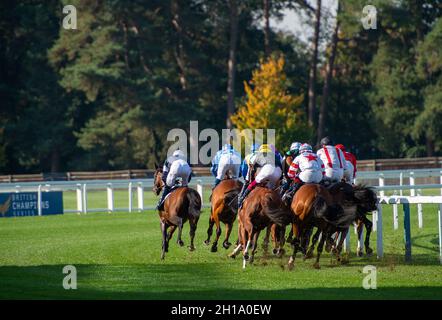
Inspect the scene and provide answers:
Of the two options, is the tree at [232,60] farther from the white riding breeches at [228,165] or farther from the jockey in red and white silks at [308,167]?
the jockey in red and white silks at [308,167]

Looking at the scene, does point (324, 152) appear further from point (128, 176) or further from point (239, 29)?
point (239, 29)

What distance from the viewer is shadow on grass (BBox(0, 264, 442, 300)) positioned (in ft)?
40.4

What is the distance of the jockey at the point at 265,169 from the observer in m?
17.0

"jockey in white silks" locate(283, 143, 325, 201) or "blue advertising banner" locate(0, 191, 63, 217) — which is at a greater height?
"jockey in white silks" locate(283, 143, 325, 201)

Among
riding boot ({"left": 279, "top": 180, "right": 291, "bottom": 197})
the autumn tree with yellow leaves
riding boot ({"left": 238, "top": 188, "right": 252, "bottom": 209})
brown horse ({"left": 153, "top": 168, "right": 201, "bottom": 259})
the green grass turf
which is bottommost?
the green grass turf

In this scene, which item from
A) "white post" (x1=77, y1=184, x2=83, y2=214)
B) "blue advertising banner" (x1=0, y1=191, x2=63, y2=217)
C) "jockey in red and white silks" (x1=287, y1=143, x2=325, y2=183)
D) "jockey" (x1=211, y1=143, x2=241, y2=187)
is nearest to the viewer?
"jockey in red and white silks" (x1=287, y1=143, x2=325, y2=183)

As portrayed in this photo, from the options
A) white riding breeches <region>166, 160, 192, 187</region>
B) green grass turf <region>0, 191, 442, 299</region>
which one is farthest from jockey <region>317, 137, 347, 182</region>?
white riding breeches <region>166, 160, 192, 187</region>

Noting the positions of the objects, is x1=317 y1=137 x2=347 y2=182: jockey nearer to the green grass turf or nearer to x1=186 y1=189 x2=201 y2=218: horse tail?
the green grass turf

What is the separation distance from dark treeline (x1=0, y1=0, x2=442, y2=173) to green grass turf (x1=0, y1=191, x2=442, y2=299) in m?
34.0

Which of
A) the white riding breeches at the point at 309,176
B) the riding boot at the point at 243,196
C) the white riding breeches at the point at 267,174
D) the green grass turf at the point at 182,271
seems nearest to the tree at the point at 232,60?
the green grass turf at the point at 182,271

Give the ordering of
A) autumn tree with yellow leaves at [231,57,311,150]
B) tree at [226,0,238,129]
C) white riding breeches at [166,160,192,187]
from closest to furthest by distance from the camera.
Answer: white riding breeches at [166,160,192,187] < autumn tree with yellow leaves at [231,57,311,150] < tree at [226,0,238,129]

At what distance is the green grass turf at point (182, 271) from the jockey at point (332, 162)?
144 cm

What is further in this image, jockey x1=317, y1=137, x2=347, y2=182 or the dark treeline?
the dark treeline

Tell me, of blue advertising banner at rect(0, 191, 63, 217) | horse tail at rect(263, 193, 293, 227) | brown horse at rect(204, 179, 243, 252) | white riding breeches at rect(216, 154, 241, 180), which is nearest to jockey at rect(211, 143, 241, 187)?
white riding breeches at rect(216, 154, 241, 180)
